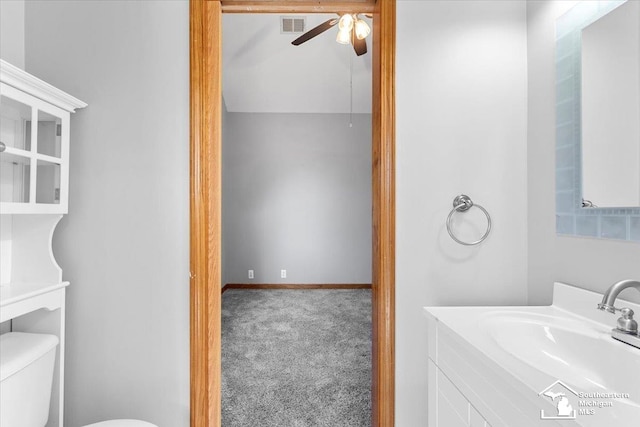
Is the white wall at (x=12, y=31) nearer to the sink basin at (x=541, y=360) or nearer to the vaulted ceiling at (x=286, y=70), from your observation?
the sink basin at (x=541, y=360)

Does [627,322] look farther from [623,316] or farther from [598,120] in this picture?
[598,120]

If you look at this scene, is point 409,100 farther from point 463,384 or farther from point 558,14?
point 463,384

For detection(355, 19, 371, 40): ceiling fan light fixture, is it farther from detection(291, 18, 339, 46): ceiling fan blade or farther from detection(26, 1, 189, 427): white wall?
detection(26, 1, 189, 427): white wall

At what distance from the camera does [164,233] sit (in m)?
1.42

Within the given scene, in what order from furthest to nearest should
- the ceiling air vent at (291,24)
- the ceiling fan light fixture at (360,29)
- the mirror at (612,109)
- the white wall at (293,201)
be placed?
the white wall at (293,201) → the ceiling air vent at (291,24) → the ceiling fan light fixture at (360,29) → the mirror at (612,109)

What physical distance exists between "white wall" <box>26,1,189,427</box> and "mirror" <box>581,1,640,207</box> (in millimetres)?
1479

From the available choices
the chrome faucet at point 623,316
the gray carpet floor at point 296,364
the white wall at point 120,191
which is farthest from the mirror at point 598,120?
the gray carpet floor at point 296,364

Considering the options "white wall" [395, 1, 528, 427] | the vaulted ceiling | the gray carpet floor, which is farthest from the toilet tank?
the vaulted ceiling

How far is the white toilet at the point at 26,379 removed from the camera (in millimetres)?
1075

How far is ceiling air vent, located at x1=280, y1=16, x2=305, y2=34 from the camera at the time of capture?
140 inches

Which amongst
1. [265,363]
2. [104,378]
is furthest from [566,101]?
[265,363]

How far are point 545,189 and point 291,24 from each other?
10.7ft

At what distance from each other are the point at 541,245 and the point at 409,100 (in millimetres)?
794

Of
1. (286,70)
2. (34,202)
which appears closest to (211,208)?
(34,202)
